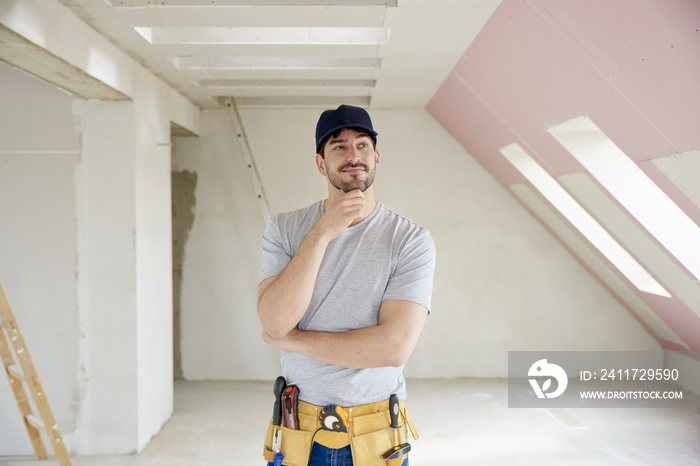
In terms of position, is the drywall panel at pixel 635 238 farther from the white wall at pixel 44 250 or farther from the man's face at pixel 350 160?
the white wall at pixel 44 250

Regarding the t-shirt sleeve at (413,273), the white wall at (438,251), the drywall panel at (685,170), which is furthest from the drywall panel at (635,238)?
the t-shirt sleeve at (413,273)

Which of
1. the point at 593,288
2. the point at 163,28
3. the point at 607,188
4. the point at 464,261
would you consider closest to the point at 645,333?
the point at 593,288

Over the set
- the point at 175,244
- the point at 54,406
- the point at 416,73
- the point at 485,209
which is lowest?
the point at 54,406

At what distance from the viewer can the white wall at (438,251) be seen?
5.98m

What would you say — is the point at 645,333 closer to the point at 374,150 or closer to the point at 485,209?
the point at 485,209

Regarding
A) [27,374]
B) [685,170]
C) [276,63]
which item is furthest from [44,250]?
[685,170]

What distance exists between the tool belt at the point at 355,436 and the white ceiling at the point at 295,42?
2.13 meters

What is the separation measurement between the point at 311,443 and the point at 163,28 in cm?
289

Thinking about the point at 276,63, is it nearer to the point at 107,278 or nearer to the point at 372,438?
the point at 107,278

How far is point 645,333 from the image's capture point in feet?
19.4

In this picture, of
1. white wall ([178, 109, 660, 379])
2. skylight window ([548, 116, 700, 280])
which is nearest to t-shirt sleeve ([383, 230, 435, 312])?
skylight window ([548, 116, 700, 280])

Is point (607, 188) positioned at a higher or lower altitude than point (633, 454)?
higher

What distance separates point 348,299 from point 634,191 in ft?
8.72

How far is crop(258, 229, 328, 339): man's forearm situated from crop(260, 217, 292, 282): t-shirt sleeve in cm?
12
